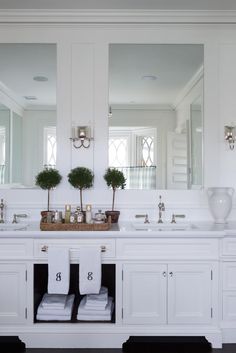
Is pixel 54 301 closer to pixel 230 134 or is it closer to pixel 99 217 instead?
pixel 99 217

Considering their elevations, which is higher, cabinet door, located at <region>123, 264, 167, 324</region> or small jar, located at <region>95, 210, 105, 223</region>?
small jar, located at <region>95, 210, 105, 223</region>

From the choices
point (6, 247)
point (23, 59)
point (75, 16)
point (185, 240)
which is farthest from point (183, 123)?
point (6, 247)

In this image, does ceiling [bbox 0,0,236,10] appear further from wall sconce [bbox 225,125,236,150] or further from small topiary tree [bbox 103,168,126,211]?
small topiary tree [bbox 103,168,126,211]

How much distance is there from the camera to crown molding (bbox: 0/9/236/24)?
10.7ft

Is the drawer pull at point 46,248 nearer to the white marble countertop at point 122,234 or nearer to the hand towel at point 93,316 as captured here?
the white marble countertop at point 122,234

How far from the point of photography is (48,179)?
3.14m

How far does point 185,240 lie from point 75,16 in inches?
85.3

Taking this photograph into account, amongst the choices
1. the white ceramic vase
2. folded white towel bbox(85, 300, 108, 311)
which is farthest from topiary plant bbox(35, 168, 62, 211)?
the white ceramic vase

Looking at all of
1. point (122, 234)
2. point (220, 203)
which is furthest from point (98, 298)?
point (220, 203)

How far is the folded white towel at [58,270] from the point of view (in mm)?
2697

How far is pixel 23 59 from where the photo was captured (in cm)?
333

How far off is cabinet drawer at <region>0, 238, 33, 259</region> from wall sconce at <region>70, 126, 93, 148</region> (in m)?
1.00

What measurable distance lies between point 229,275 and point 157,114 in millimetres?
1500

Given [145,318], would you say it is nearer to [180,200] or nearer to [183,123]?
[180,200]
